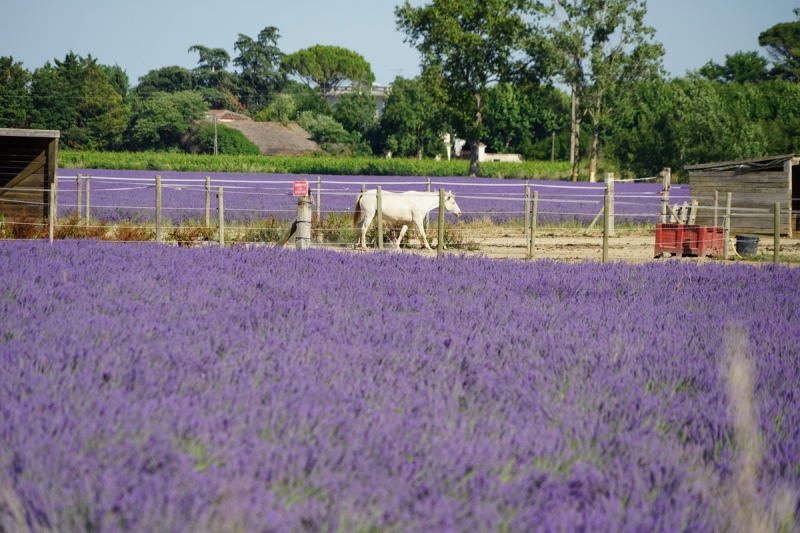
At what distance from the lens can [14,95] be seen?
67.4 meters

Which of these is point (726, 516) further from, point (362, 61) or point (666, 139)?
point (362, 61)

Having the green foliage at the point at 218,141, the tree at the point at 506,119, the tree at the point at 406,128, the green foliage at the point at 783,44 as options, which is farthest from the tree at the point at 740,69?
the green foliage at the point at 218,141

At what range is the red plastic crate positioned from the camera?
53.8 ft

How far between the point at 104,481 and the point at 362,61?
147 metres

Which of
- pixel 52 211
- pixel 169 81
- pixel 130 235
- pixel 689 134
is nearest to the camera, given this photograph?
pixel 52 211

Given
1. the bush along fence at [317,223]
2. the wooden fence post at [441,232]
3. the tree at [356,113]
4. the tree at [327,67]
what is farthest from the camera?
the tree at [327,67]

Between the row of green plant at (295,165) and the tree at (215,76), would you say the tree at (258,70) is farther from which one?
the row of green plant at (295,165)

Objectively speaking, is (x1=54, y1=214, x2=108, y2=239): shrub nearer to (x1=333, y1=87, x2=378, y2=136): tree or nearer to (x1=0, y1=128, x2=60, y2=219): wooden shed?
(x1=0, y1=128, x2=60, y2=219): wooden shed

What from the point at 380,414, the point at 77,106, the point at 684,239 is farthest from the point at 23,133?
the point at 77,106

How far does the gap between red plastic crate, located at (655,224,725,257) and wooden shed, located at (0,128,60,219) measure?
11.3 metres

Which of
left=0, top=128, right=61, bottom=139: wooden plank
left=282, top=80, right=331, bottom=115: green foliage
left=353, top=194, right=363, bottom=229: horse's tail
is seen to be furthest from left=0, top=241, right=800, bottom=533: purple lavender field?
left=282, top=80, right=331, bottom=115: green foliage

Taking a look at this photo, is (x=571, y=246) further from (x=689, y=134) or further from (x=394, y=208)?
(x=689, y=134)

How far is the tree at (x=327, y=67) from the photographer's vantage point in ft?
457

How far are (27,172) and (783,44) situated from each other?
10408cm
